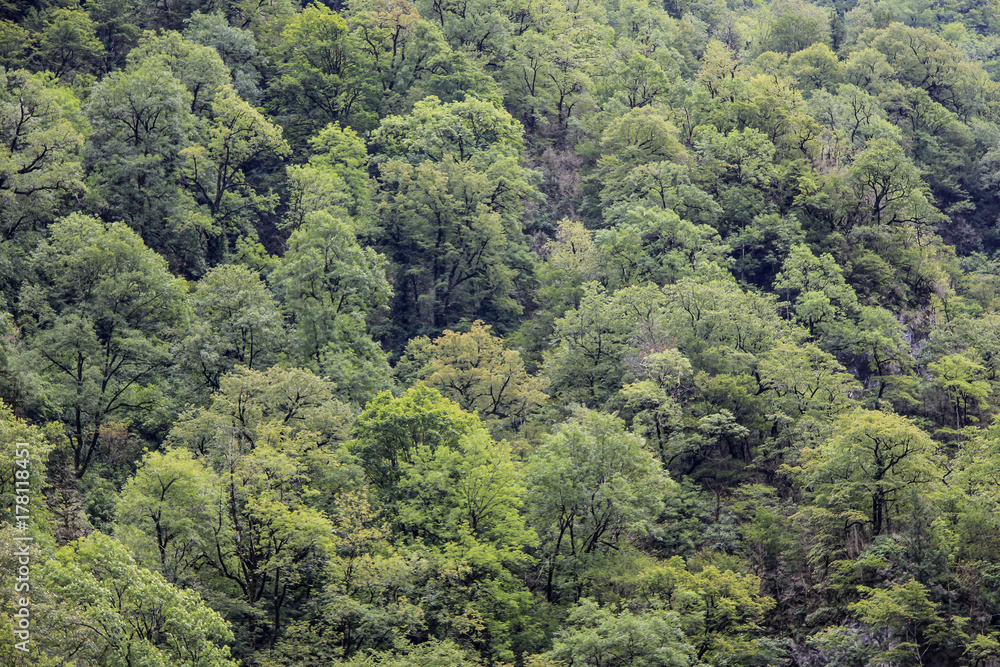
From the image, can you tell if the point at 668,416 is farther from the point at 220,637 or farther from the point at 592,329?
the point at 220,637

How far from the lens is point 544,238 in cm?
7350

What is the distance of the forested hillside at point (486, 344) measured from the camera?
3934cm

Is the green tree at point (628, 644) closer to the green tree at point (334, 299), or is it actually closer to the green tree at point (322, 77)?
the green tree at point (334, 299)

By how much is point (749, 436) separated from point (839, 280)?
46.5 feet

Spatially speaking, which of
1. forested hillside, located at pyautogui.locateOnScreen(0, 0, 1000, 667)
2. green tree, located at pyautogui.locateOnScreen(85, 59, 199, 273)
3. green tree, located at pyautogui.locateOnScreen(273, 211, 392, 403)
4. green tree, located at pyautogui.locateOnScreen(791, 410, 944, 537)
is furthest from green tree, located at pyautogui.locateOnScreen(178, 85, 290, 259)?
green tree, located at pyautogui.locateOnScreen(791, 410, 944, 537)

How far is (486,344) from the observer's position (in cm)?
5669

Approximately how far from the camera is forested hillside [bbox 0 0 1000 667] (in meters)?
39.3

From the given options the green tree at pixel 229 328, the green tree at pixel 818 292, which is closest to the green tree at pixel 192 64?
the green tree at pixel 229 328

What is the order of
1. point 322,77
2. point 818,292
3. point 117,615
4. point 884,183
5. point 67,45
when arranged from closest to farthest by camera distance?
point 117,615, point 818,292, point 884,183, point 67,45, point 322,77

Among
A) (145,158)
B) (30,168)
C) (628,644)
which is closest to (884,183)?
(628,644)

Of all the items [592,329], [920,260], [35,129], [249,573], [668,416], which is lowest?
[249,573]

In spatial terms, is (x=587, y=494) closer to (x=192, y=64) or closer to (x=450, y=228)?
(x=450, y=228)

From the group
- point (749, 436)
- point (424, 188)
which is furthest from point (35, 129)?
point (749, 436)

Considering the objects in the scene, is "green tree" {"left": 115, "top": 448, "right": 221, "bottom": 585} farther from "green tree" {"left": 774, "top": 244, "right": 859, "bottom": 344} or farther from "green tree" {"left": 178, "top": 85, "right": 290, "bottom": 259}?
"green tree" {"left": 774, "top": 244, "right": 859, "bottom": 344}
